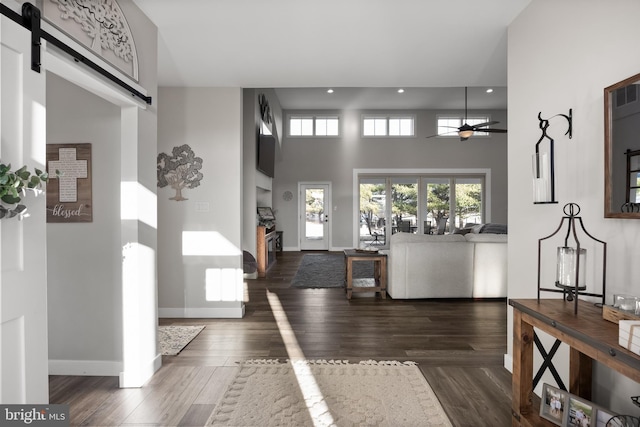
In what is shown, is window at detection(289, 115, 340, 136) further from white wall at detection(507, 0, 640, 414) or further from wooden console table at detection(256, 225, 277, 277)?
→ white wall at detection(507, 0, 640, 414)

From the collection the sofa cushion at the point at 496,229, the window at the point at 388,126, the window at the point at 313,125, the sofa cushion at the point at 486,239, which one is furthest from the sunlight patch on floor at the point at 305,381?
the window at the point at 388,126

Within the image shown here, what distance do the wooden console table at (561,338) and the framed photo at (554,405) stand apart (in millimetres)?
36

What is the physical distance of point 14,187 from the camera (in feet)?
3.99

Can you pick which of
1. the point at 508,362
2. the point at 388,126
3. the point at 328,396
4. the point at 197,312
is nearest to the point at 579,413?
the point at 508,362

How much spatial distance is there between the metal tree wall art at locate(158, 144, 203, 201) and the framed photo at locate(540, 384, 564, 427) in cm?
365

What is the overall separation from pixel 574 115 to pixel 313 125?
321 inches

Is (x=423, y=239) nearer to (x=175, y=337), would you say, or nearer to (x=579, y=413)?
(x=579, y=413)

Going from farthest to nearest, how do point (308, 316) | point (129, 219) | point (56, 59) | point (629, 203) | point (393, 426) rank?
1. point (308, 316)
2. point (129, 219)
3. point (393, 426)
4. point (56, 59)
5. point (629, 203)

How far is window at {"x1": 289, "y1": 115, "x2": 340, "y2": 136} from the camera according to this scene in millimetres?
9633

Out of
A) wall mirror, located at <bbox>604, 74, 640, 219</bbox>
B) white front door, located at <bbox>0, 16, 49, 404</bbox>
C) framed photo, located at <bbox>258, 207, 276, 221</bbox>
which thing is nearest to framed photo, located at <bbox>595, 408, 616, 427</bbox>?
wall mirror, located at <bbox>604, 74, 640, 219</bbox>

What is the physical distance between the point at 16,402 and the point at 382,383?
2.02m

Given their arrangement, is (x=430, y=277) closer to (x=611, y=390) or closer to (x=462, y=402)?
(x=462, y=402)

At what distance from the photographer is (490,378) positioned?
8.23 feet

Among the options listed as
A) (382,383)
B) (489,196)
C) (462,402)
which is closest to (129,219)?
(382,383)
